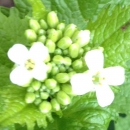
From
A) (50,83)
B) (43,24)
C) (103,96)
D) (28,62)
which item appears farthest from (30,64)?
(103,96)

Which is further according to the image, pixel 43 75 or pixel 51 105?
pixel 51 105

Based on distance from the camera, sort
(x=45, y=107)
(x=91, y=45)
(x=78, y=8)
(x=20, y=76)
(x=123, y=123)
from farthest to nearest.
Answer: (x=123, y=123) < (x=78, y=8) < (x=91, y=45) < (x=45, y=107) < (x=20, y=76)

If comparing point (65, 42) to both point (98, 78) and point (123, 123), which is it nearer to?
point (98, 78)

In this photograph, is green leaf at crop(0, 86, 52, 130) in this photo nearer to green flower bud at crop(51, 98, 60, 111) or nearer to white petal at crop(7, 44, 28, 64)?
green flower bud at crop(51, 98, 60, 111)

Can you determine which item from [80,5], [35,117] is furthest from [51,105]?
[80,5]

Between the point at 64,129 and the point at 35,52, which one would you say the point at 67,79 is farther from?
the point at 64,129

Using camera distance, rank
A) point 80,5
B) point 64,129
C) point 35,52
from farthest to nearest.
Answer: point 80,5
point 64,129
point 35,52
